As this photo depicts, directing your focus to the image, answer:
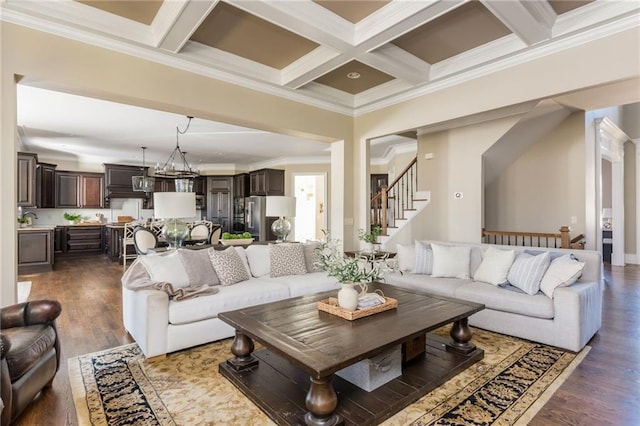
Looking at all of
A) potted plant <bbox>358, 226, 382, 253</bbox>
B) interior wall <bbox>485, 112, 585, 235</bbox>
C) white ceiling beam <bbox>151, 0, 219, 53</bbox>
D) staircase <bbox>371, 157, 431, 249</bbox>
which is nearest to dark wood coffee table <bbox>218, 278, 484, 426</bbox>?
potted plant <bbox>358, 226, 382, 253</bbox>

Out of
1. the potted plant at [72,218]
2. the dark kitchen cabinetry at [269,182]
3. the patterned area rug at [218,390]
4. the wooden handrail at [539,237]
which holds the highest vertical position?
the dark kitchen cabinetry at [269,182]

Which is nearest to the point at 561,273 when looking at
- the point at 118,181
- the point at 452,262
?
the point at 452,262

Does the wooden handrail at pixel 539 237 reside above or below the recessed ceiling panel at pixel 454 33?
below

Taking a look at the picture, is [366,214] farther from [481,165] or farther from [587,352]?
[587,352]

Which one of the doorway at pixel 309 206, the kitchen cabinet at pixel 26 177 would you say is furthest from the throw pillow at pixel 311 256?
the doorway at pixel 309 206

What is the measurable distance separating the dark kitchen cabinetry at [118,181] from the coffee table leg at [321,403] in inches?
373

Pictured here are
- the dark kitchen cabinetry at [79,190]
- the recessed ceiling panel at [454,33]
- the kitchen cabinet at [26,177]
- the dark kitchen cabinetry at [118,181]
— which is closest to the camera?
the recessed ceiling panel at [454,33]

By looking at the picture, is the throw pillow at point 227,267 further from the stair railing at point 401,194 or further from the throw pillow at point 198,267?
the stair railing at point 401,194

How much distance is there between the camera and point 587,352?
295cm

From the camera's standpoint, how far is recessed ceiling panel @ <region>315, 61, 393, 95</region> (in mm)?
3933

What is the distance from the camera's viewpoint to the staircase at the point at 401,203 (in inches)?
236

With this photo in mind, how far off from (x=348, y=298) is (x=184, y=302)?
1496mm

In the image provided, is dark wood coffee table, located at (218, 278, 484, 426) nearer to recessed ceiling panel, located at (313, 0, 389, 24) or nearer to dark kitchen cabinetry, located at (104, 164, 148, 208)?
recessed ceiling panel, located at (313, 0, 389, 24)

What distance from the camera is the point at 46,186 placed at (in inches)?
333
